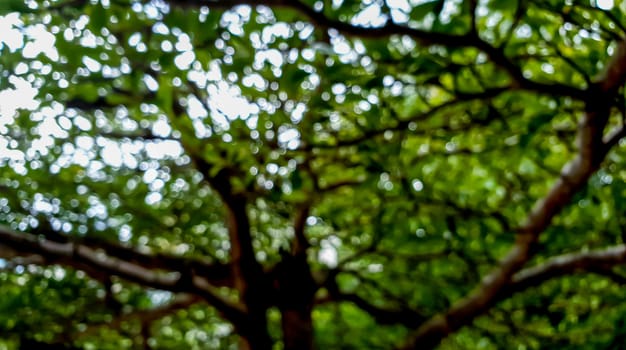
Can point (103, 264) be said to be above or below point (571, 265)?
above

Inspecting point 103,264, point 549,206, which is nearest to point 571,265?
point 549,206

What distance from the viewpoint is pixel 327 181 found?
462 centimetres

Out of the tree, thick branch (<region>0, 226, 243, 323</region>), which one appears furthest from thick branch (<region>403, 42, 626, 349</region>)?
thick branch (<region>0, 226, 243, 323</region>)

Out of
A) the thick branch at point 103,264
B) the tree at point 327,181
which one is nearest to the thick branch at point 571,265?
the tree at point 327,181

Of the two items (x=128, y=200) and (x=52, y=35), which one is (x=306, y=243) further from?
(x=52, y=35)

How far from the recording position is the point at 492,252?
498 cm

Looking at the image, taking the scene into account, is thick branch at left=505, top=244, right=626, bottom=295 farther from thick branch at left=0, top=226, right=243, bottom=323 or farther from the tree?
thick branch at left=0, top=226, right=243, bottom=323

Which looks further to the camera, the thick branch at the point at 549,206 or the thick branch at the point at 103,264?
the thick branch at the point at 103,264

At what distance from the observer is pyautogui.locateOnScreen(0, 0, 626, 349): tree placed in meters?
3.00

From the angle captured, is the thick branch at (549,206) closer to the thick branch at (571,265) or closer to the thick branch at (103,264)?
the thick branch at (571,265)

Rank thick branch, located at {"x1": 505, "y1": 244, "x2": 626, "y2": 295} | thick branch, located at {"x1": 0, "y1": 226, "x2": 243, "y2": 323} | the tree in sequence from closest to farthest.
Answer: the tree
thick branch, located at {"x1": 505, "y1": 244, "x2": 626, "y2": 295}
thick branch, located at {"x1": 0, "y1": 226, "x2": 243, "y2": 323}

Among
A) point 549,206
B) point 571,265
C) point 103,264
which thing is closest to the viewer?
point 549,206

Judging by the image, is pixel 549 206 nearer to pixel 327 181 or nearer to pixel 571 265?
pixel 571 265

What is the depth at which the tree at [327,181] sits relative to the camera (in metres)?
3.00
